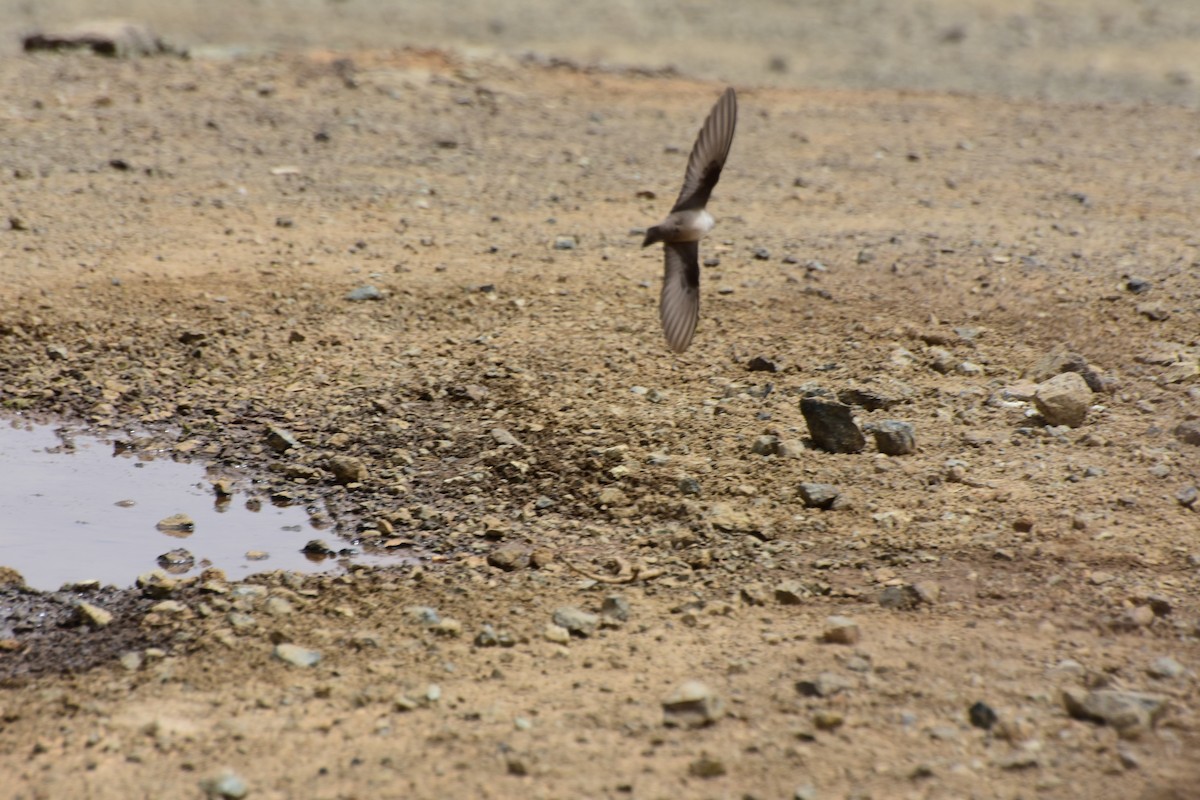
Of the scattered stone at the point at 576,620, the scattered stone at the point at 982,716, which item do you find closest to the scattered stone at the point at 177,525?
the scattered stone at the point at 576,620

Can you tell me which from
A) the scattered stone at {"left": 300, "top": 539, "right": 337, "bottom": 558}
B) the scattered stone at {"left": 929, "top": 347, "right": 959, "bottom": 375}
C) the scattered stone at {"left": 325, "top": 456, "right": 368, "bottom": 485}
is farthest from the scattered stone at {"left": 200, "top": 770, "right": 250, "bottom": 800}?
the scattered stone at {"left": 929, "top": 347, "right": 959, "bottom": 375}

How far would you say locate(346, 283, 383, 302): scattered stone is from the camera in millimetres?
6707

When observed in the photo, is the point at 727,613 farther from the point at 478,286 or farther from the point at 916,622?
the point at 478,286

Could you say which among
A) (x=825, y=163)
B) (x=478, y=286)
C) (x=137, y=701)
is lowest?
(x=137, y=701)

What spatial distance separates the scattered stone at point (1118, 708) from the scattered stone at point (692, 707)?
938 millimetres

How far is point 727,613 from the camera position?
14.2ft

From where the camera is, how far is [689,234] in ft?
16.7

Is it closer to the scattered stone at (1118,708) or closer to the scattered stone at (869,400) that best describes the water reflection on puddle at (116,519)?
the scattered stone at (869,400)

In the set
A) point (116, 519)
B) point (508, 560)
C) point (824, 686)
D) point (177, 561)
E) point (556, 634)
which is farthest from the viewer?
point (116, 519)

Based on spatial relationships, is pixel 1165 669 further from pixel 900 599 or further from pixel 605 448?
pixel 605 448

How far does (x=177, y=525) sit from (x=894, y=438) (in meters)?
2.63

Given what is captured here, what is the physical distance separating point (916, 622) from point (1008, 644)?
0.28 m

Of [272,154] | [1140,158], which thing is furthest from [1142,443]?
[272,154]

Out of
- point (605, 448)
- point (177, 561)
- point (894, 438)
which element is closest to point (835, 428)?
point (894, 438)
